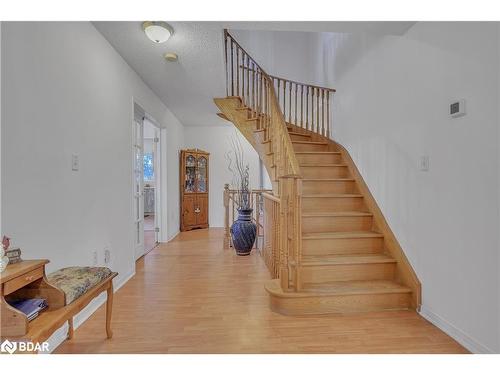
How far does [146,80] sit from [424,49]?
9.68 ft

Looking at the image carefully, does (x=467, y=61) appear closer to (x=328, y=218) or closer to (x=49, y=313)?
(x=328, y=218)

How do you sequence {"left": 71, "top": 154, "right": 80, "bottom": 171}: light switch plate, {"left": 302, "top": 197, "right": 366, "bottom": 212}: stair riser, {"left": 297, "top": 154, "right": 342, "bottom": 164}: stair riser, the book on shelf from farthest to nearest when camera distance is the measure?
{"left": 297, "top": 154, "right": 342, "bottom": 164}: stair riser
{"left": 302, "top": 197, "right": 366, "bottom": 212}: stair riser
{"left": 71, "top": 154, "right": 80, "bottom": 171}: light switch plate
the book on shelf

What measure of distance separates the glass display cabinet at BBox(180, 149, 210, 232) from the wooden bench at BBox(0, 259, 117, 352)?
396 centimetres

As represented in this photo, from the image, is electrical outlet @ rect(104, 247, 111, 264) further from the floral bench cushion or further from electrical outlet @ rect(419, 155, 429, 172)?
electrical outlet @ rect(419, 155, 429, 172)

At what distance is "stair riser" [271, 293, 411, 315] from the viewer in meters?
2.15

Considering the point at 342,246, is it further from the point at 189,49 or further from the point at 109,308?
the point at 189,49

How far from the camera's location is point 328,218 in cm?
292

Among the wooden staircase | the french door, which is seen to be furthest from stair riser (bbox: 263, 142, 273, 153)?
the french door

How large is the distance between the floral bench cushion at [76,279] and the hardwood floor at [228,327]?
48cm

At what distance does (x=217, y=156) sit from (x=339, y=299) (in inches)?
182

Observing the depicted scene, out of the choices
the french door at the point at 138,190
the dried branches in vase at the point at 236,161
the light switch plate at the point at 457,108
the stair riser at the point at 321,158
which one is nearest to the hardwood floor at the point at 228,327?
the french door at the point at 138,190

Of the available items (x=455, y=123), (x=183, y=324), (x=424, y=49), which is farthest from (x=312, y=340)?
(x=424, y=49)

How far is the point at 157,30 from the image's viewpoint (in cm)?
222

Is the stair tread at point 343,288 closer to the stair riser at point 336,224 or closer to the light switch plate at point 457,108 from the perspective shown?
the stair riser at point 336,224
